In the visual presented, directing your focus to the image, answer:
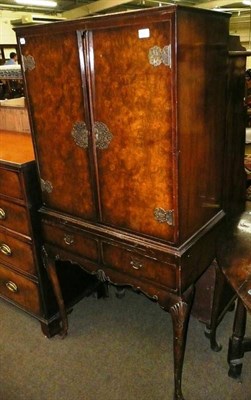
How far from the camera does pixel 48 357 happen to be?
199 centimetres

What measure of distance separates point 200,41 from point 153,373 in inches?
65.1

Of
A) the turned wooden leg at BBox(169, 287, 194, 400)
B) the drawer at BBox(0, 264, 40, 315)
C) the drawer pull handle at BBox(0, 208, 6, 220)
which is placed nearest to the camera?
the turned wooden leg at BBox(169, 287, 194, 400)

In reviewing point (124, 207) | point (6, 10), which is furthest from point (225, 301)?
point (6, 10)

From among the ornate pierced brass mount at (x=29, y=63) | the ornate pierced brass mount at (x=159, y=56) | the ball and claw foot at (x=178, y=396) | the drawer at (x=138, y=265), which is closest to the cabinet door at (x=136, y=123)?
the ornate pierced brass mount at (x=159, y=56)

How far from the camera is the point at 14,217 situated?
6.29 ft

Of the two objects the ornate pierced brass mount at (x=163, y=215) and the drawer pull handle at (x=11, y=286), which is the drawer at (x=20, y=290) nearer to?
the drawer pull handle at (x=11, y=286)

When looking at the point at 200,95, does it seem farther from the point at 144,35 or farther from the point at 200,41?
the point at 144,35

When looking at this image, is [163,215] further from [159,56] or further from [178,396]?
[178,396]

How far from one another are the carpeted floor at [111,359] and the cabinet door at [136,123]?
925 mm

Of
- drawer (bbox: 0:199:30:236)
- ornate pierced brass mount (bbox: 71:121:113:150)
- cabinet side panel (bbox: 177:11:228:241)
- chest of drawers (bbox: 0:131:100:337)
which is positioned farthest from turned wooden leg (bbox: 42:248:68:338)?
cabinet side panel (bbox: 177:11:228:241)

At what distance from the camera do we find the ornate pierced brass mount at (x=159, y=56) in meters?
1.07

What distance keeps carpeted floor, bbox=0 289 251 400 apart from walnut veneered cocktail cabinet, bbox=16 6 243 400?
0.77 feet

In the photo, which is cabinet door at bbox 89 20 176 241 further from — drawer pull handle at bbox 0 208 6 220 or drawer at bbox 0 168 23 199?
drawer pull handle at bbox 0 208 6 220

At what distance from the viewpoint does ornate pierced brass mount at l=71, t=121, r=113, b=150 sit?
134 centimetres
